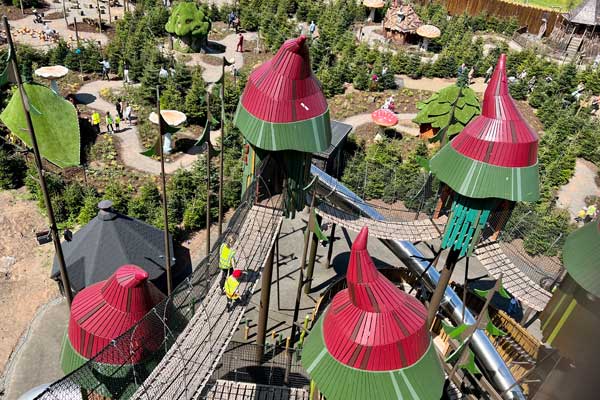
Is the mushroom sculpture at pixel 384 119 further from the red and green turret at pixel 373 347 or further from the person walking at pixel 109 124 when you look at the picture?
the red and green turret at pixel 373 347

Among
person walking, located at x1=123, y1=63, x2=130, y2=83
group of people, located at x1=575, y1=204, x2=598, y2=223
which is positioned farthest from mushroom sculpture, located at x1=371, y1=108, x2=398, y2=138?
person walking, located at x1=123, y1=63, x2=130, y2=83

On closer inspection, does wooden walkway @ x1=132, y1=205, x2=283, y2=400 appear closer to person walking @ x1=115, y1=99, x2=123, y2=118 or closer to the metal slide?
the metal slide

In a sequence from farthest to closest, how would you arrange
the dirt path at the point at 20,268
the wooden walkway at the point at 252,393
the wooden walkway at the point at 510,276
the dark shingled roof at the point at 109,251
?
the dirt path at the point at 20,268
the dark shingled roof at the point at 109,251
the wooden walkway at the point at 510,276
the wooden walkway at the point at 252,393

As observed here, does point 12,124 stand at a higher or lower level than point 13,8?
higher

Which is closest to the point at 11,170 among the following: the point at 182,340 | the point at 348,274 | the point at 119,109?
the point at 119,109

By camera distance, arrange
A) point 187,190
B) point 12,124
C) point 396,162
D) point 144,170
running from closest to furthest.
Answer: point 12,124, point 187,190, point 144,170, point 396,162

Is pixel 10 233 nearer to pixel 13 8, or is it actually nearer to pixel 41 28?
pixel 41 28

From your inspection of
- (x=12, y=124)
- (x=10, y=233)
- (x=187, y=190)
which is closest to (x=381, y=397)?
(x=12, y=124)

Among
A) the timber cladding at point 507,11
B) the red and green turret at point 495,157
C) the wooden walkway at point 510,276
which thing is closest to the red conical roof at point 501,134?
the red and green turret at point 495,157
